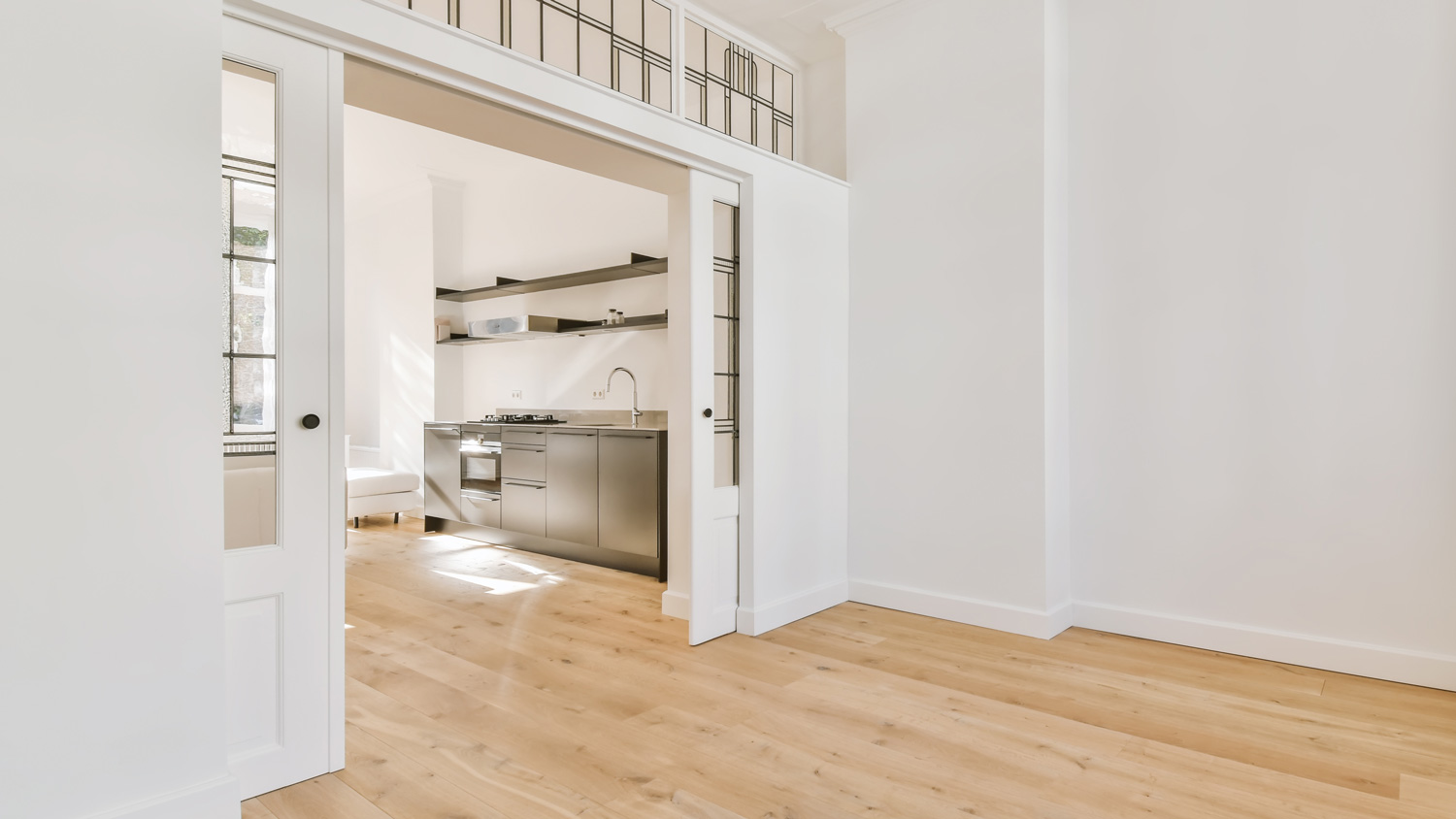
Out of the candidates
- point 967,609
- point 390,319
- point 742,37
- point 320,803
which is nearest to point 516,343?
point 390,319

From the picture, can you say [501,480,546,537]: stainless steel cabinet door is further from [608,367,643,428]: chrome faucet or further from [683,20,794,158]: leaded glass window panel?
[683,20,794,158]: leaded glass window panel

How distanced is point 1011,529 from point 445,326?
532 centimetres

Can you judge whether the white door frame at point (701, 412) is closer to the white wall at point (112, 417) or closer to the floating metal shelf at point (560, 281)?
the floating metal shelf at point (560, 281)

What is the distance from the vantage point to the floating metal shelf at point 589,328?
5.37 m

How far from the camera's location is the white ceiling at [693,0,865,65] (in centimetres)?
372

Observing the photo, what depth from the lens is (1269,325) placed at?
10.2 ft

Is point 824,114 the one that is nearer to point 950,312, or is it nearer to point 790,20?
point 790,20

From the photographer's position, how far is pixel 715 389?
11.8 feet

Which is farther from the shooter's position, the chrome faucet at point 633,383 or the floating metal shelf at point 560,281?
the chrome faucet at point 633,383

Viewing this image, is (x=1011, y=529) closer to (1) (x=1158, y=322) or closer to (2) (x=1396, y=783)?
(1) (x=1158, y=322)

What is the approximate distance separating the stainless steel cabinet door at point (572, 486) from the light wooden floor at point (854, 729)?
1419mm

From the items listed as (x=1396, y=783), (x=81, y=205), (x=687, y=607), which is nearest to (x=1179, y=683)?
(x=1396, y=783)

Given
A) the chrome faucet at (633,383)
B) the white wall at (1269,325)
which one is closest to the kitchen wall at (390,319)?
the chrome faucet at (633,383)

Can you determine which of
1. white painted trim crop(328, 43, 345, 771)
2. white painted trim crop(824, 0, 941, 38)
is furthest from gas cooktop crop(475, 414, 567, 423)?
white painted trim crop(328, 43, 345, 771)
